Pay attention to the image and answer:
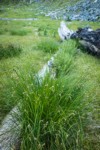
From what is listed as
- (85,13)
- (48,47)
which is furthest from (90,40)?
(85,13)

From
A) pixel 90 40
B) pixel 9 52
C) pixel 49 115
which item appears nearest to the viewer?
A: pixel 49 115

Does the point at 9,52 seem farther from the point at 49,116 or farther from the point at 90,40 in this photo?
the point at 49,116

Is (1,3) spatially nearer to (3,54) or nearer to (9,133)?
(3,54)

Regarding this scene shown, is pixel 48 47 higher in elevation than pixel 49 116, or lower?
lower

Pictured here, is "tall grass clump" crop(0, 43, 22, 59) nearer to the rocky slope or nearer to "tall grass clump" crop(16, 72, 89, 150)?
"tall grass clump" crop(16, 72, 89, 150)

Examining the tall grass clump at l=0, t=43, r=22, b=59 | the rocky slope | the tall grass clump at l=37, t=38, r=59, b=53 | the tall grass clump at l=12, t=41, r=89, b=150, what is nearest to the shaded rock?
the tall grass clump at l=37, t=38, r=59, b=53

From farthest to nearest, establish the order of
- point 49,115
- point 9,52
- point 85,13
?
point 85,13
point 9,52
point 49,115

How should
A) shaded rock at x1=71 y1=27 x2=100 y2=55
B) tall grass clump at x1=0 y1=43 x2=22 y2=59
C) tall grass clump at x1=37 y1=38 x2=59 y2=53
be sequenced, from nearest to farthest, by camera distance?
1. tall grass clump at x1=0 y1=43 x2=22 y2=59
2. shaded rock at x1=71 y1=27 x2=100 y2=55
3. tall grass clump at x1=37 y1=38 x2=59 y2=53

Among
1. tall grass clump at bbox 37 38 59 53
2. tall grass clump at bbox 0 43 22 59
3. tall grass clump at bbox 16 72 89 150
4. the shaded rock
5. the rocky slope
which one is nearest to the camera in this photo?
tall grass clump at bbox 16 72 89 150

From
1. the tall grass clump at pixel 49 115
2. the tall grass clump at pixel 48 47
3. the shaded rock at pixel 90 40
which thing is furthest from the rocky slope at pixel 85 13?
the tall grass clump at pixel 49 115

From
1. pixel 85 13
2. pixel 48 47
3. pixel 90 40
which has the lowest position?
pixel 85 13

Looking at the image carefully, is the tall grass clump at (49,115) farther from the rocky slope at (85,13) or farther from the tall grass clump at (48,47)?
the rocky slope at (85,13)

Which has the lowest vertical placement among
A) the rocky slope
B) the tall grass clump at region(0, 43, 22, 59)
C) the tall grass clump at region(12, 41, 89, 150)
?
the rocky slope

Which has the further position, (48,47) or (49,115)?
(48,47)
